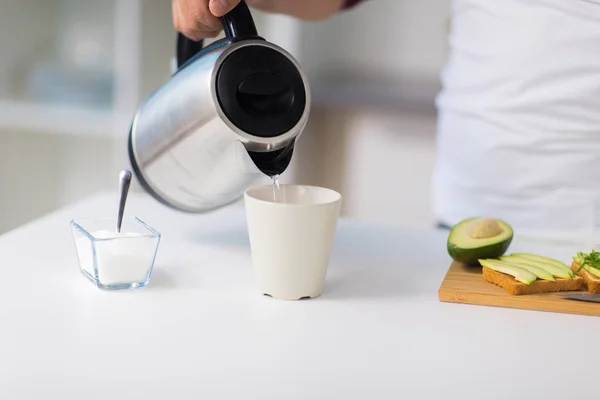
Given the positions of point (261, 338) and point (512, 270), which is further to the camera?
point (512, 270)

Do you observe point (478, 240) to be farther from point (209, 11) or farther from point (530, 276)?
point (209, 11)

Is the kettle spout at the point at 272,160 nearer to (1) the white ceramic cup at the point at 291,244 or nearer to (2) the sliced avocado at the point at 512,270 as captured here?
(1) the white ceramic cup at the point at 291,244

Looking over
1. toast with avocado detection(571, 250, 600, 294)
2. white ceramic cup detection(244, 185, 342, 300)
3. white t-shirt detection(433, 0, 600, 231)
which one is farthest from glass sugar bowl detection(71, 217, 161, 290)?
white t-shirt detection(433, 0, 600, 231)

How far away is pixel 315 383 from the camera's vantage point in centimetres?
66

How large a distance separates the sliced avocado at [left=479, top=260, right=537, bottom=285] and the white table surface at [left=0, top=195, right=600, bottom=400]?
42 mm

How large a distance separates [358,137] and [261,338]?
199 cm

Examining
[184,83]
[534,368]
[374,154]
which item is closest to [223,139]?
[184,83]

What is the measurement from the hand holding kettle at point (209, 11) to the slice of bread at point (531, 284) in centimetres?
40

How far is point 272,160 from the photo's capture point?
2.87ft

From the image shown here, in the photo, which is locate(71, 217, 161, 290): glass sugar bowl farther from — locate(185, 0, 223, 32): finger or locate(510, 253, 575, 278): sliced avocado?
locate(510, 253, 575, 278): sliced avocado

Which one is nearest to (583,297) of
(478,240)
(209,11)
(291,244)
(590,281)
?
(590,281)

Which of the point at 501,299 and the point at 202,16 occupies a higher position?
the point at 202,16

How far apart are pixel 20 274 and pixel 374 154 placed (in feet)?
6.16

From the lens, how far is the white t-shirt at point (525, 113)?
3.77 ft
